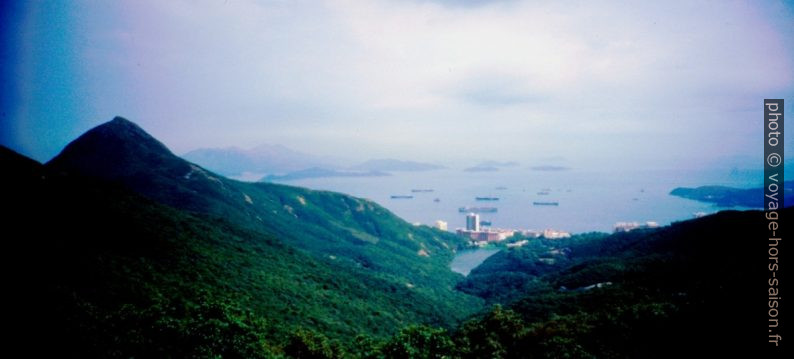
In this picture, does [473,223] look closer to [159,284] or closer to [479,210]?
[479,210]

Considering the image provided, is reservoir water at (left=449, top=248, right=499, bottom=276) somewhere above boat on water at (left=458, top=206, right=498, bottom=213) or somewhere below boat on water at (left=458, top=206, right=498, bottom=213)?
below

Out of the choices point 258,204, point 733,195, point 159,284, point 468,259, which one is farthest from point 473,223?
point 159,284

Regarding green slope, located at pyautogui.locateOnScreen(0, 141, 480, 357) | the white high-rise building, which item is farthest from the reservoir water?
green slope, located at pyautogui.locateOnScreen(0, 141, 480, 357)

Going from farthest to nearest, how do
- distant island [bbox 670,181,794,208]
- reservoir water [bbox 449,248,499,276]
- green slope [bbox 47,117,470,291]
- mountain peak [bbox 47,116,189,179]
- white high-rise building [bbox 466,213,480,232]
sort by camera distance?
white high-rise building [bbox 466,213,480,232]
reservoir water [bbox 449,248,499,276]
distant island [bbox 670,181,794,208]
mountain peak [bbox 47,116,189,179]
green slope [bbox 47,117,470,291]

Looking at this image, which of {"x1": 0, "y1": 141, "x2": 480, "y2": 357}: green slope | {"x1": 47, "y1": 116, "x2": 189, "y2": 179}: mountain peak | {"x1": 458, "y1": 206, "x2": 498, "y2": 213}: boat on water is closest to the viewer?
{"x1": 0, "y1": 141, "x2": 480, "y2": 357}: green slope

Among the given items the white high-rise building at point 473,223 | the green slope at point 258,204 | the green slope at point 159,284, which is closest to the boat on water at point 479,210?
the white high-rise building at point 473,223

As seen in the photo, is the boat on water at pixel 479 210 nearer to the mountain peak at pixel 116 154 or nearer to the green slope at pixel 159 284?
the green slope at pixel 159 284

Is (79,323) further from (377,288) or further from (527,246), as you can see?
(527,246)

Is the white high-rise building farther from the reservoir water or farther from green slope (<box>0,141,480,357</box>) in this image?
green slope (<box>0,141,480,357</box>)
